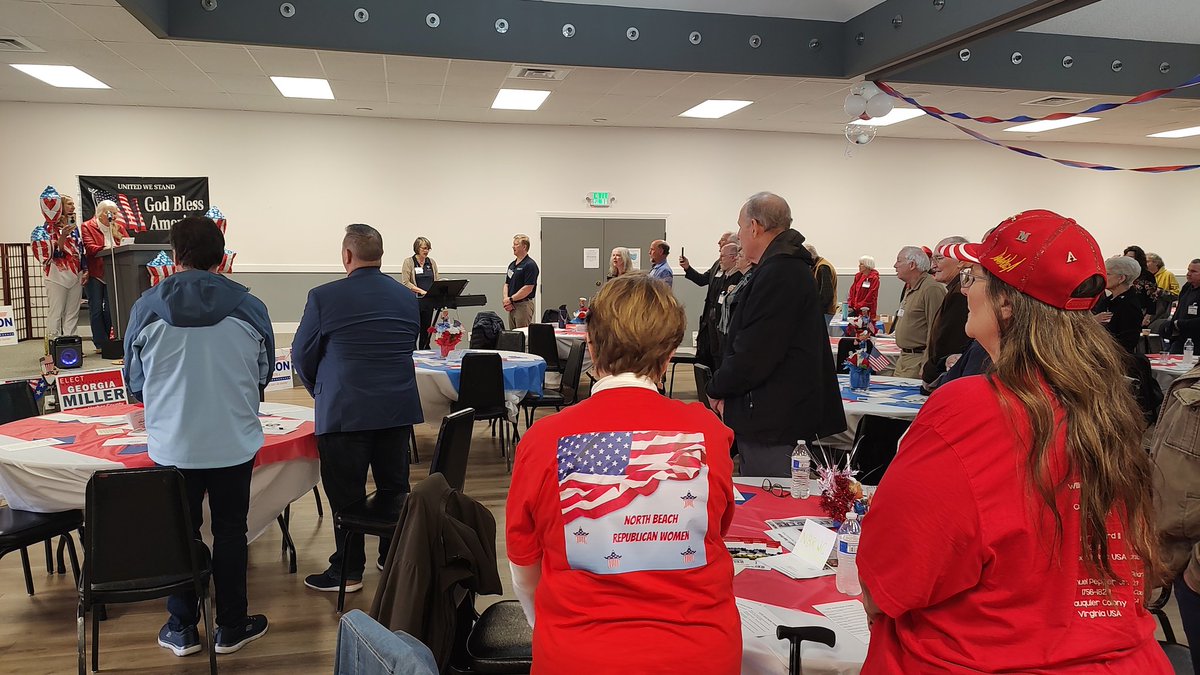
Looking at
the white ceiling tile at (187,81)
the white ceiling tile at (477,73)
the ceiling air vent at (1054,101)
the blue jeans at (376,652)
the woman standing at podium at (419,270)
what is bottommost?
the blue jeans at (376,652)

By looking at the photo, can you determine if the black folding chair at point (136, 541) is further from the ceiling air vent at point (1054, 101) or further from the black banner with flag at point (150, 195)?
the ceiling air vent at point (1054, 101)

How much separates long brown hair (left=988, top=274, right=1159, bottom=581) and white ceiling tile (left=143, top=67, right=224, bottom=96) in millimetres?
8848

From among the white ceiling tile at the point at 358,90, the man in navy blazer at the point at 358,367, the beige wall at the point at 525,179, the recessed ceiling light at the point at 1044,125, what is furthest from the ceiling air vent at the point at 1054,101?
the man in navy blazer at the point at 358,367

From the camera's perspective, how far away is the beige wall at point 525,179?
33.5 feet

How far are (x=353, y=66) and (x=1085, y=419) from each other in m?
8.00

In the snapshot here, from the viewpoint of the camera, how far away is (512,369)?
562 centimetres

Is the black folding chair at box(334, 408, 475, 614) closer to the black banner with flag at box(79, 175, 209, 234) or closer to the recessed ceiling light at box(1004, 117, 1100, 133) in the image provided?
the black banner with flag at box(79, 175, 209, 234)

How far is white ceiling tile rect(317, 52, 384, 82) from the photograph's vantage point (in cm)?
744

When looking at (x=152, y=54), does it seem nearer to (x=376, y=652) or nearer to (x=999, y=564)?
(x=376, y=652)

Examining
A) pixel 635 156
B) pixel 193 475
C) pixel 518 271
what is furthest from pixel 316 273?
pixel 193 475

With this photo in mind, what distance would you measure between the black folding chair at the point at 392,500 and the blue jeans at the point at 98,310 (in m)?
6.69

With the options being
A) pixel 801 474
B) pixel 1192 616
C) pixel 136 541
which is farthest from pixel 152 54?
pixel 1192 616

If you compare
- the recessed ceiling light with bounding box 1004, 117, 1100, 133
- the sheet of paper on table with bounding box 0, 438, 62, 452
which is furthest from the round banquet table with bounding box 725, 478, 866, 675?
the recessed ceiling light with bounding box 1004, 117, 1100, 133

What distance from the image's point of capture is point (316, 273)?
35.9 feet
